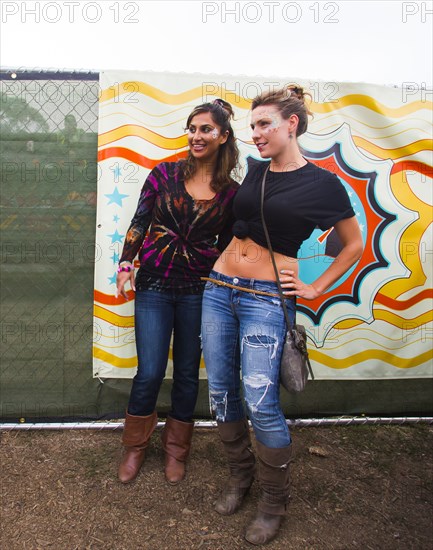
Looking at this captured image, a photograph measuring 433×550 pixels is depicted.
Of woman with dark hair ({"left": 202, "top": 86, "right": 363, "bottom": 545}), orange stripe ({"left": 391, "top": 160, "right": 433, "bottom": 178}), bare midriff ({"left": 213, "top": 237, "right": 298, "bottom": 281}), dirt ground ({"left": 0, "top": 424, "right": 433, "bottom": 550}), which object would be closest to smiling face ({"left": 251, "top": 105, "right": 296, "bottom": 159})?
woman with dark hair ({"left": 202, "top": 86, "right": 363, "bottom": 545})

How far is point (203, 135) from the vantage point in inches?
97.3

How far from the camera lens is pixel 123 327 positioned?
3.21 meters

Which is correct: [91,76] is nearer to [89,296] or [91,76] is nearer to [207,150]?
[207,150]

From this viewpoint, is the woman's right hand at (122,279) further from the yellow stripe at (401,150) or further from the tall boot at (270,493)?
the yellow stripe at (401,150)

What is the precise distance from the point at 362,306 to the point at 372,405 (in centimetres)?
84

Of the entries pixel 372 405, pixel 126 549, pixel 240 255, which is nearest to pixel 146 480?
pixel 126 549

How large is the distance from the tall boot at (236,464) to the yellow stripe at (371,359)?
3.60 feet

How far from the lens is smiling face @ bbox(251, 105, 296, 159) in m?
2.20

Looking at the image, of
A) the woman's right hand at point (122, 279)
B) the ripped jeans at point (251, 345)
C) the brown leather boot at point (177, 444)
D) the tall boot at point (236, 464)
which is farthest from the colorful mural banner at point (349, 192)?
the ripped jeans at point (251, 345)

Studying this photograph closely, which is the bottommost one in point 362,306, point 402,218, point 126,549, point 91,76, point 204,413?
point 126,549

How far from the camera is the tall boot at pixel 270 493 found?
7.17ft

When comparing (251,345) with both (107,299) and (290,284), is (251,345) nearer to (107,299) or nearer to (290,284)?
(290,284)

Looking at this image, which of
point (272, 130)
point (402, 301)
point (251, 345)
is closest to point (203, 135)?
point (272, 130)

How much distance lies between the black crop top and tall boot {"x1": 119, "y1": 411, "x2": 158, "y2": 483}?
128cm
